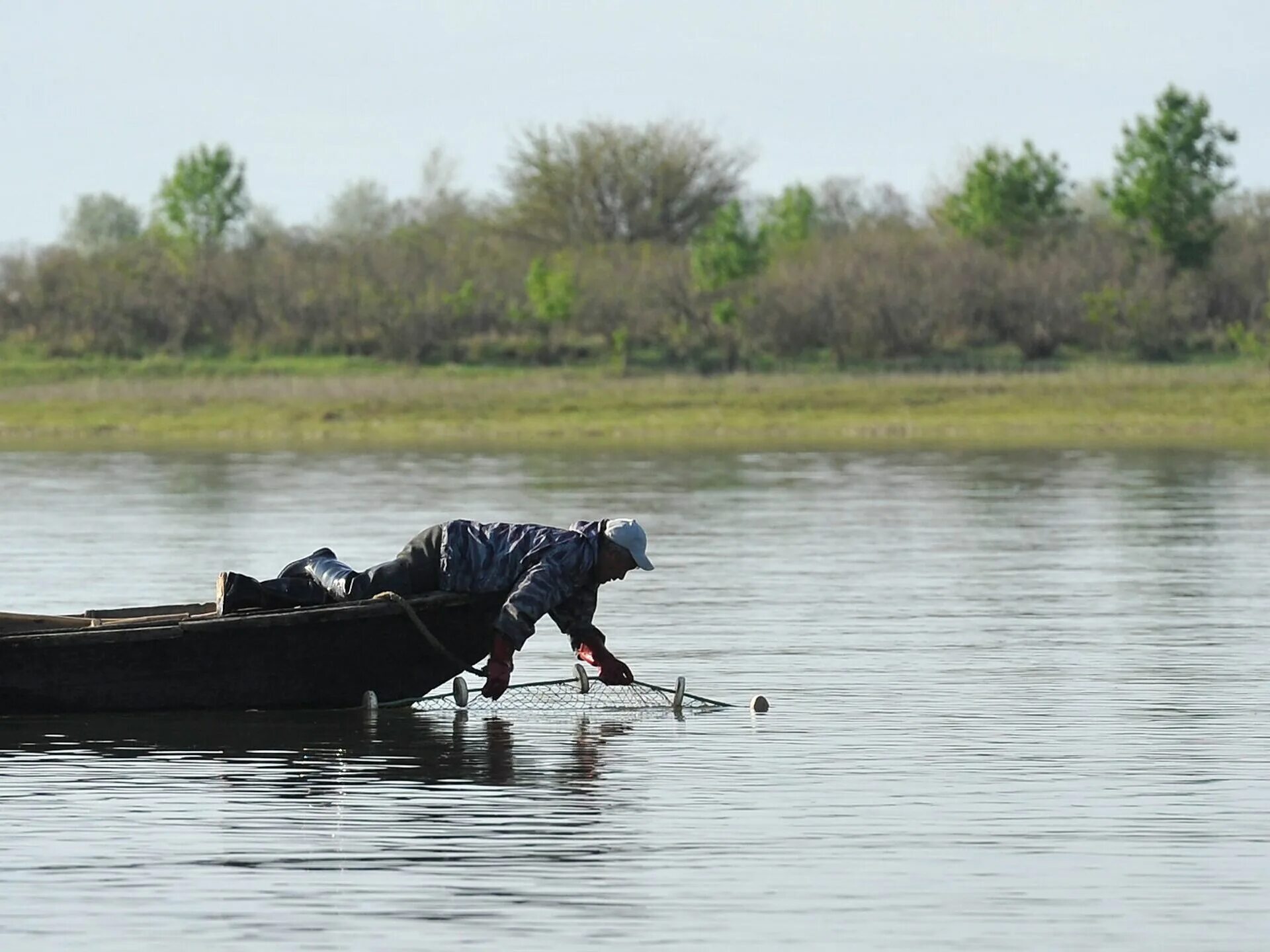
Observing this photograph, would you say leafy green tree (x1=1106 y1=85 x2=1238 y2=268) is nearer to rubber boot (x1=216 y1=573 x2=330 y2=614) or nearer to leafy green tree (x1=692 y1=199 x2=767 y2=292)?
leafy green tree (x1=692 y1=199 x2=767 y2=292)

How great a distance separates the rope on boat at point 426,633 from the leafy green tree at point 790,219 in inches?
2923

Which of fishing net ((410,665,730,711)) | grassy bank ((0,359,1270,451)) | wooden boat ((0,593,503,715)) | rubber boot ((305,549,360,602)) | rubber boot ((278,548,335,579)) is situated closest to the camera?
wooden boat ((0,593,503,715))

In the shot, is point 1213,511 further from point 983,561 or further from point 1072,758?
point 1072,758

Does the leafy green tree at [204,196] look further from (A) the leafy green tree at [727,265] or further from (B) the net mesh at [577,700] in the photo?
(B) the net mesh at [577,700]

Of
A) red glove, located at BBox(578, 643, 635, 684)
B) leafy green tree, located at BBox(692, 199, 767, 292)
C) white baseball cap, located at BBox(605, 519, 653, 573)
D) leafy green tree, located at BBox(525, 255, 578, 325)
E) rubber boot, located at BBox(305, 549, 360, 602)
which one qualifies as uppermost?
leafy green tree, located at BBox(692, 199, 767, 292)

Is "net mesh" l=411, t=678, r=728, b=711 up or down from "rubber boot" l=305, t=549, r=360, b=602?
down

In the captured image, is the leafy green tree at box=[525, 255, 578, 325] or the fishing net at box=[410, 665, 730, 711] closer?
the fishing net at box=[410, 665, 730, 711]

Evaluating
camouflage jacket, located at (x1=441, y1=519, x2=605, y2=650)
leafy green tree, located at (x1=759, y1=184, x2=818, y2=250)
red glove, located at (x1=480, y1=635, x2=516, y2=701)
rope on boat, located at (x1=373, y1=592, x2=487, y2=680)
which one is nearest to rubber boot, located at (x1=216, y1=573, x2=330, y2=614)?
rope on boat, located at (x1=373, y1=592, x2=487, y2=680)

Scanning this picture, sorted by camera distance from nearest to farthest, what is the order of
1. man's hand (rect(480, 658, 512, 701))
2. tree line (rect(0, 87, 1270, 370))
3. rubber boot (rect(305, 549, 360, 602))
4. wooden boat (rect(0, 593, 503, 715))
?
man's hand (rect(480, 658, 512, 701)), wooden boat (rect(0, 593, 503, 715)), rubber boot (rect(305, 549, 360, 602)), tree line (rect(0, 87, 1270, 370))

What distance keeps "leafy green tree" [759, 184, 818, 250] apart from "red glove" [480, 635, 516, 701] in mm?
74613

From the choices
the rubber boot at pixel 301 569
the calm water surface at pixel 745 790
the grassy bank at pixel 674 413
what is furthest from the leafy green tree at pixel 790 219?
the rubber boot at pixel 301 569

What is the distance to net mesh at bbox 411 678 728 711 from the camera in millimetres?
15227

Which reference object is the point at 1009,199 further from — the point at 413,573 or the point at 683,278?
the point at 413,573

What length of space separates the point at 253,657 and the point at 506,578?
1.58 metres
